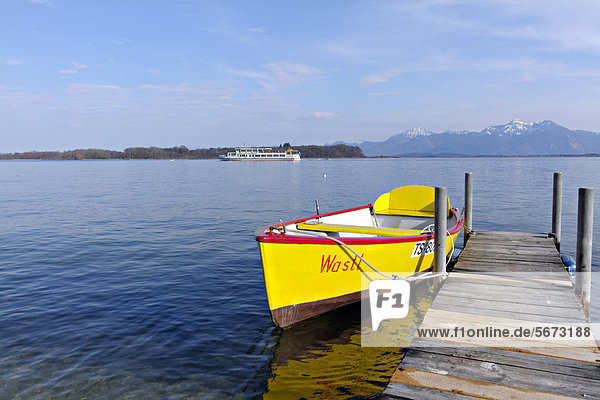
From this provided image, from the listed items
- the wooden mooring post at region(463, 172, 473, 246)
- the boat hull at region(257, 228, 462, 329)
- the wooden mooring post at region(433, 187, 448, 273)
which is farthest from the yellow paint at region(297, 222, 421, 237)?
the wooden mooring post at region(463, 172, 473, 246)

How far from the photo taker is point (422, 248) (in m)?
8.68

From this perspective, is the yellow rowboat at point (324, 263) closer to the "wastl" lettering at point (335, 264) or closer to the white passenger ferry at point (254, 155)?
the "wastl" lettering at point (335, 264)

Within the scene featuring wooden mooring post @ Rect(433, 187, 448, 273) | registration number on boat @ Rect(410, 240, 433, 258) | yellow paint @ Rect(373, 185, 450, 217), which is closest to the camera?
wooden mooring post @ Rect(433, 187, 448, 273)

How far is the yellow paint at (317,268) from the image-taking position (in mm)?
6781

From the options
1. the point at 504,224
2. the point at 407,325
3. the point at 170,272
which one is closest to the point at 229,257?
the point at 170,272

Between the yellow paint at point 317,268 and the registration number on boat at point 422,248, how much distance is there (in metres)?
0.35

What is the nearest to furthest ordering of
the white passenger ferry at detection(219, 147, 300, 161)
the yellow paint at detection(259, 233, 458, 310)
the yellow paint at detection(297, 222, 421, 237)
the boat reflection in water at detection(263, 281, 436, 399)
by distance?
the boat reflection in water at detection(263, 281, 436, 399), the yellow paint at detection(259, 233, 458, 310), the yellow paint at detection(297, 222, 421, 237), the white passenger ferry at detection(219, 147, 300, 161)

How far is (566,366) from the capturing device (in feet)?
13.5

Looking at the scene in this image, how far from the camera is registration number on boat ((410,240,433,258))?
27.8 feet

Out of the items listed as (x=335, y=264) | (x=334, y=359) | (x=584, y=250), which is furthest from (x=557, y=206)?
(x=334, y=359)

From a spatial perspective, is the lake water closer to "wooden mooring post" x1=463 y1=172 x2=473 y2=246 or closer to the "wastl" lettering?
the "wastl" lettering

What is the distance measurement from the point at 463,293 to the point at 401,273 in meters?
1.95

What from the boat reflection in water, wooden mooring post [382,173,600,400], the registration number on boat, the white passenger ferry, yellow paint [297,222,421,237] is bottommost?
the boat reflection in water

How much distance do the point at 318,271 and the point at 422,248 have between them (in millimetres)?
2747
